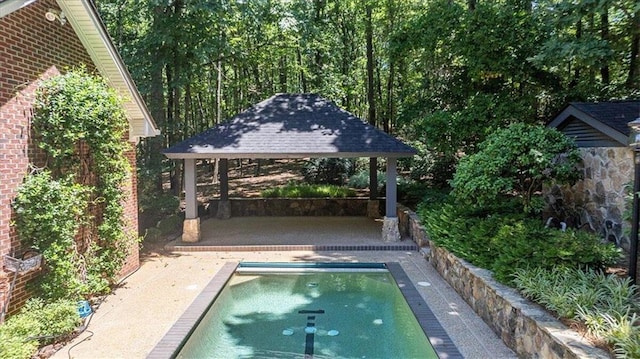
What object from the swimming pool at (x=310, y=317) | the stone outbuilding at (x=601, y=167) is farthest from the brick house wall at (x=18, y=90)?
the stone outbuilding at (x=601, y=167)

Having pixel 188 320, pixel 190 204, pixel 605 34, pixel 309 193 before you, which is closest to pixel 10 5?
pixel 188 320

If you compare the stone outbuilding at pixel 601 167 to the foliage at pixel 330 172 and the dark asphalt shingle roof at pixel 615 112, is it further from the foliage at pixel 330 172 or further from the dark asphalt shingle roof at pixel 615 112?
the foliage at pixel 330 172

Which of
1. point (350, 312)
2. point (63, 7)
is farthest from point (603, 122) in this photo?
point (63, 7)

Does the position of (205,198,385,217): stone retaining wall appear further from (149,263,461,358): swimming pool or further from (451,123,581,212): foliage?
(451,123,581,212): foliage

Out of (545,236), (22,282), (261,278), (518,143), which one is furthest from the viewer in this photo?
(261,278)

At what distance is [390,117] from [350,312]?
19211 millimetres

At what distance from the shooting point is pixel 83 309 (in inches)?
250

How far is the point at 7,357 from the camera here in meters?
4.60

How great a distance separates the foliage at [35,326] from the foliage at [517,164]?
7.22m

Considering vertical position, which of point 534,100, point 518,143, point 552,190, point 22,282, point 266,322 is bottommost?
point 266,322

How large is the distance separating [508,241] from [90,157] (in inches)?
295

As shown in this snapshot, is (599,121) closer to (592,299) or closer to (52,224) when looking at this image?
(592,299)

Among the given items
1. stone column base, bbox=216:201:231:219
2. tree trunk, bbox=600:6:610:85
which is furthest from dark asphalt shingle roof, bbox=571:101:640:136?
stone column base, bbox=216:201:231:219

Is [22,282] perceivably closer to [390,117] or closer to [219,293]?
[219,293]
